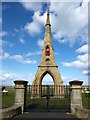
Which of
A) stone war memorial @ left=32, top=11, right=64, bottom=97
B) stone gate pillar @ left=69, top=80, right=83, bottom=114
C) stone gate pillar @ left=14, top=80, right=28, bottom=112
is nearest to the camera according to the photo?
stone gate pillar @ left=69, top=80, right=83, bottom=114

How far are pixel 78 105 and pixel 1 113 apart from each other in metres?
4.77

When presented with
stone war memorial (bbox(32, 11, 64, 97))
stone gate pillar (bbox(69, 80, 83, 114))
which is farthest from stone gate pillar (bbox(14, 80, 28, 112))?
stone war memorial (bbox(32, 11, 64, 97))

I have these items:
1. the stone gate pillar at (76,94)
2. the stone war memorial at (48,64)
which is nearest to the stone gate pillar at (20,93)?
the stone gate pillar at (76,94)

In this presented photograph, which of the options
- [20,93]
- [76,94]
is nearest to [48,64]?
[20,93]

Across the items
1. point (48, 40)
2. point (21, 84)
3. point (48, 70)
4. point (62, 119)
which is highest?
point (48, 40)

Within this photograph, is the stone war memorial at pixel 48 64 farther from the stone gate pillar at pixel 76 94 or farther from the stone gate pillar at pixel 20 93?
the stone gate pillar at pixel 20 93

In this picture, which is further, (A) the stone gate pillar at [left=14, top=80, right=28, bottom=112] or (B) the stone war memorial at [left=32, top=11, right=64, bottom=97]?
(B) the stone war memorial at [left=32, top=11, right=64, bottom=97]

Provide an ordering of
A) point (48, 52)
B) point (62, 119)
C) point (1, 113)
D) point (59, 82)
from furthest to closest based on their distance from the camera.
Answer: point (48, 52)
point (59, 82)
point (62, 119)
point (1, 113)

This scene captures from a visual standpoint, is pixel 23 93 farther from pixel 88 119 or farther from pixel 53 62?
pixel 53 62

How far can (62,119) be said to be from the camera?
689 cm

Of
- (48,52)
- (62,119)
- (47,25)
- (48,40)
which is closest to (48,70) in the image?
(48,52)

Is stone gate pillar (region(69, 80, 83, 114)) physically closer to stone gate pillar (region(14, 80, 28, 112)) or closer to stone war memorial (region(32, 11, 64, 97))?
stone gate pillar (region(14, 80, 28, 112))

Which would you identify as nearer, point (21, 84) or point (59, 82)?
point (21, 84)

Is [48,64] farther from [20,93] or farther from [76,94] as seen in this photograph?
[76,94]
